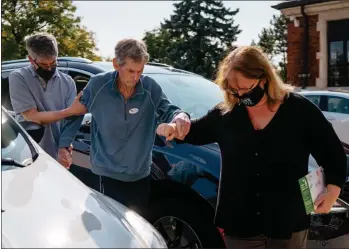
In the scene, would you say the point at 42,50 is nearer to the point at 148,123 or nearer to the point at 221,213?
the point at 148,123

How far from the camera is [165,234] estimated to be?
3.65 meters

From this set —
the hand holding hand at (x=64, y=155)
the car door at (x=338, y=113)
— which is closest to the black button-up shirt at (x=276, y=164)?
the hand holding hand at (x=64, y=155)

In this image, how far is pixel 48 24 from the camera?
121 ft

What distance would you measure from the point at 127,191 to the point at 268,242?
1007 millimetres

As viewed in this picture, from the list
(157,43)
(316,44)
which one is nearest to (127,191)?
(316,44)

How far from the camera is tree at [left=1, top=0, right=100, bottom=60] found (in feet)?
110

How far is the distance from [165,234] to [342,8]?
41.6 feet

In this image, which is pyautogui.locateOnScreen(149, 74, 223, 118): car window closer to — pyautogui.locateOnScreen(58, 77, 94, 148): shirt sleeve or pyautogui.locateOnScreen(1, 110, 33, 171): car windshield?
pyautogui.locateOnScreen(58, 77, 94, 148): shirt sleeve

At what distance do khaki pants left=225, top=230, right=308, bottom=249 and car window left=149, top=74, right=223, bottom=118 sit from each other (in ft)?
5.88

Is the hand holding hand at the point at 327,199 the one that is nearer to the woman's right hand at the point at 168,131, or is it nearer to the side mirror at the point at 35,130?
the woman's right hand at the point at 168,131

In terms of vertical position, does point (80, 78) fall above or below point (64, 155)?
above

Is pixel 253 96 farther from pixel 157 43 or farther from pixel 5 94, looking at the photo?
pixel 157 43

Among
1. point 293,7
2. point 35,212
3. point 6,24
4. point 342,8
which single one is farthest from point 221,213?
point 6,24

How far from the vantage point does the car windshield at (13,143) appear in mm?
2498
